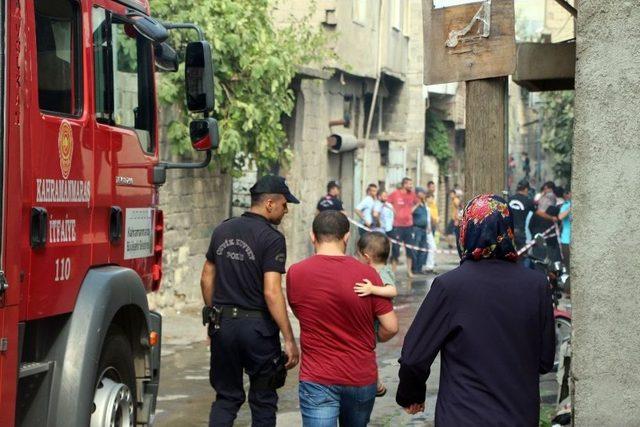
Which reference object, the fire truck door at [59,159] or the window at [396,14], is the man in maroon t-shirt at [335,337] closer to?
the fire truck door at [59,159]

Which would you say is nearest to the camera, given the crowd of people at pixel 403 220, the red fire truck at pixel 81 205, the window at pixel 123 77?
the red fire truck at pixel 81 205

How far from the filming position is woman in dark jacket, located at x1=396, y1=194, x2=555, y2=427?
4.80 m

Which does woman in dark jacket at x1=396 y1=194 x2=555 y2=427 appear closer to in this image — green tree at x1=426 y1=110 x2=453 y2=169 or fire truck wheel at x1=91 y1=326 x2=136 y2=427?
fire truck wheel at x1=91 y1=326 x2=136 y2=427

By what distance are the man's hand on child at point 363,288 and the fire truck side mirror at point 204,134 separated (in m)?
1.93

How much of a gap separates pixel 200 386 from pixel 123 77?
4.65 meters

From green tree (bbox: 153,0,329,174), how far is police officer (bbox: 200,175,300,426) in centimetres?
894

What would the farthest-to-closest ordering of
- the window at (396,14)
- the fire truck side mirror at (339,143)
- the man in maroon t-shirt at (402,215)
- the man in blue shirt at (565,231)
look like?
the window at (396,14)
the fire truck side mirror at (339,143)
the man in maroon t-shirt at (402,215)
the man in blue shirt at (565,231)

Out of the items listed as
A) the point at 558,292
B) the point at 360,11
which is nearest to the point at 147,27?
the point at 558,292

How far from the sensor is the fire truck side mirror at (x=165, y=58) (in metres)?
8.30

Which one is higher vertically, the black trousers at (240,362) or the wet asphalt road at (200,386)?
the black trousers at (240,362)

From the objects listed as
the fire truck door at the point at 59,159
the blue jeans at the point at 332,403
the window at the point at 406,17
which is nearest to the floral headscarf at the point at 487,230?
the blue jeans at the point at 332,403

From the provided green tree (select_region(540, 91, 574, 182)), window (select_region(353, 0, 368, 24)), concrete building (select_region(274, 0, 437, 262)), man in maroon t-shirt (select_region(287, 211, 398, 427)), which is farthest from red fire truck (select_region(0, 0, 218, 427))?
green tree (select_region(540, 91, 574, 182))

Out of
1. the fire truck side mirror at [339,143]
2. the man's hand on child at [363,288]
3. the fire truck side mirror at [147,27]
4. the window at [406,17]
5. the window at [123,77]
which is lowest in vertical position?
the man's hand on child at [363,288]

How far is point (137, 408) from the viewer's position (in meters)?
7.35
